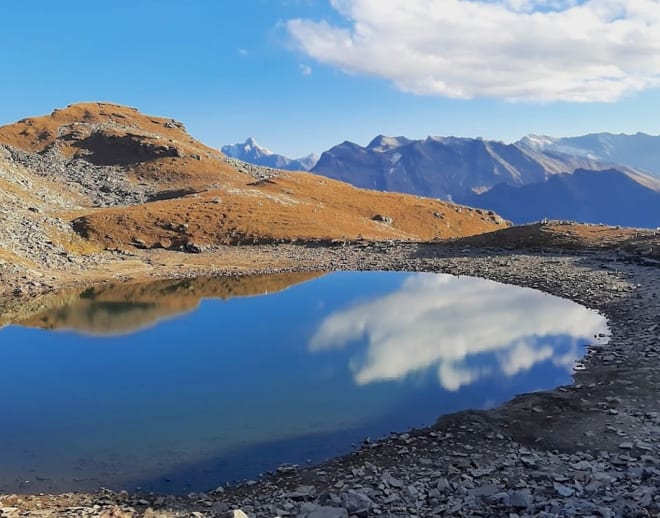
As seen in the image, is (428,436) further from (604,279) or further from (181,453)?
(604,279)

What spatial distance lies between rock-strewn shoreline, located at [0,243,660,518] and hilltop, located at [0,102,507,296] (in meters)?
35.8

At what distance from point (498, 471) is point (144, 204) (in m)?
65.9

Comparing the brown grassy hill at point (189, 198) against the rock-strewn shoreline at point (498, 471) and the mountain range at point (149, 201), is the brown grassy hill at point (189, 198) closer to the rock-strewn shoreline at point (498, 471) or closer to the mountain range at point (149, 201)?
the mountain range at point (149, 201)

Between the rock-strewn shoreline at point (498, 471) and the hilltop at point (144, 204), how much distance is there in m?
35.8

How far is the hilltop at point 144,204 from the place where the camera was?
180 ft

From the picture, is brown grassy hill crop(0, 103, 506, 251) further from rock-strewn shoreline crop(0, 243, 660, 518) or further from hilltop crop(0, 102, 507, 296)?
rock-strewn shoreline crop(0, 243, 660, 518)

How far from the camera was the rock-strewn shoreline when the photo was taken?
12.5 m

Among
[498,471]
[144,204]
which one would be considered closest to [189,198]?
[144,204]

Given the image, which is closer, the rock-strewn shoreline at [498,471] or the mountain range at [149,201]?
the rock-strewn shoreline at [498,471]

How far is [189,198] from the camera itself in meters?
76.2

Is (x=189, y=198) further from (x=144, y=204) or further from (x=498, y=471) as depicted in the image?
(x=498, y=471)

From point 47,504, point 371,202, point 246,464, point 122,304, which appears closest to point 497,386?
point 246,464

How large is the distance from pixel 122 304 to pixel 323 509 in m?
31.3

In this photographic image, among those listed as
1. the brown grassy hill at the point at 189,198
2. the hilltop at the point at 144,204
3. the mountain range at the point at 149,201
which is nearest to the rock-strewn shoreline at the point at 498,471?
the hilltop at the point at 144,204
